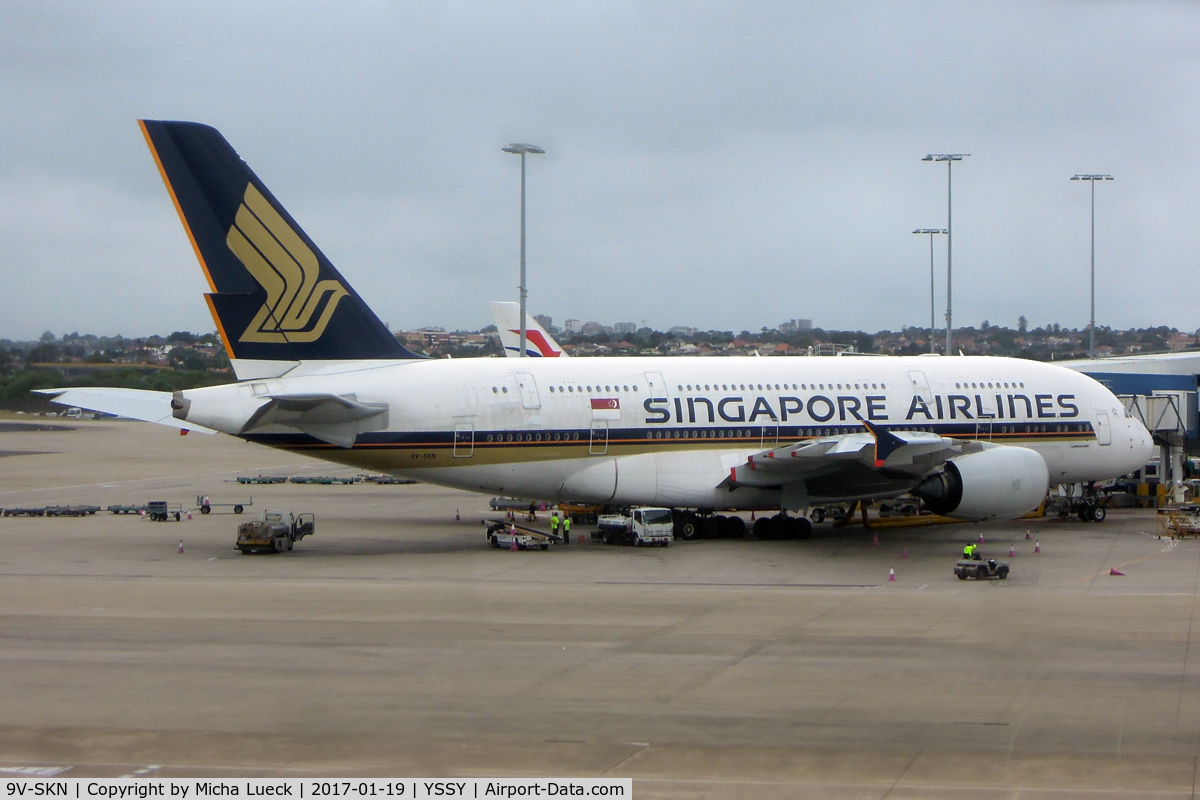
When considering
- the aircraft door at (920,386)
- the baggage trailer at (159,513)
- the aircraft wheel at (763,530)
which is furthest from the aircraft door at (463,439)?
the baggage trailer at (159,513)

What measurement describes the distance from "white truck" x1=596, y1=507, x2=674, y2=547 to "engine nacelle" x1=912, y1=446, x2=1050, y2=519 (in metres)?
7.30

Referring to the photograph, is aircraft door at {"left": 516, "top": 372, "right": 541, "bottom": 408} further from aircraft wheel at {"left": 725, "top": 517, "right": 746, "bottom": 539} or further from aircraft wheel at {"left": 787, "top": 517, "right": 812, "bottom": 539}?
aircraft wheel at {"left": 787, "top": 517, "right": 812, "bottom": 539}

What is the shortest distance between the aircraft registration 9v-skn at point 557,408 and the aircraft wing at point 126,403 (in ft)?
0.32

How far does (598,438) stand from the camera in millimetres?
35125

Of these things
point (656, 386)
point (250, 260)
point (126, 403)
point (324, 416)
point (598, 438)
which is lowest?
point (598, 438)

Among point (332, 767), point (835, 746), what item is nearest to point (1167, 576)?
point (835, 746)

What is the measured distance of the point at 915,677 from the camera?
17781 millimetres

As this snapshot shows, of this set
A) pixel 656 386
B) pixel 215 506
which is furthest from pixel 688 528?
pixel 215 506

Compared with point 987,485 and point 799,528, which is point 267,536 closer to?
point 799,528

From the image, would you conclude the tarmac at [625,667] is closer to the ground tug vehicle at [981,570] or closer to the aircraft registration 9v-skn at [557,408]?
the ground tug vehicle at [981,570]

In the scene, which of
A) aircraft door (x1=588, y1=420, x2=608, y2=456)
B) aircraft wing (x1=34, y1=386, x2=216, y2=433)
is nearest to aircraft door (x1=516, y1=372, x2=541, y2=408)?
aircraft door (x1=588, y1=420, x2=608, y2=456)

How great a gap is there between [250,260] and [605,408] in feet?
35.2

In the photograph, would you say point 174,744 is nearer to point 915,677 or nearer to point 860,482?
point 915,677

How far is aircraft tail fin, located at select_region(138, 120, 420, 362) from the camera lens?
31672 millimetres
